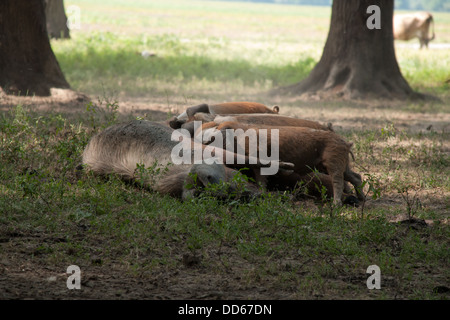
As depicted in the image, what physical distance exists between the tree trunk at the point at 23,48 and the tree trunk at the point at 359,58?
5.81 m

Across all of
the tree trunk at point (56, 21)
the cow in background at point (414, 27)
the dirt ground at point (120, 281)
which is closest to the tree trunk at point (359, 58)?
the dirt ground at point (120, 281)

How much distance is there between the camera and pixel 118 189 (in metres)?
5.84

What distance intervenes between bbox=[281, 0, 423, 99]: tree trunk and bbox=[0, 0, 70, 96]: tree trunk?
581 cm

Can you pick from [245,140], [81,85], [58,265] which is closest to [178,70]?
[81,85]

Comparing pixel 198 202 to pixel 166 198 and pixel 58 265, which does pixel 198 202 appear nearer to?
pixel 166 198

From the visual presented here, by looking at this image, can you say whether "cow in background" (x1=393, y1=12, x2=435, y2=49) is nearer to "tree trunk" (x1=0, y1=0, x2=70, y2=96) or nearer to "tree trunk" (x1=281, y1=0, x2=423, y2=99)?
"tree trunk" (x1=281, y1=0, x2=423, y2=99)

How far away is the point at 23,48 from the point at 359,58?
683cm

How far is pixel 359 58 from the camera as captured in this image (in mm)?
12945

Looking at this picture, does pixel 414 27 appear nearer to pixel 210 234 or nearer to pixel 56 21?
pixel 56 21

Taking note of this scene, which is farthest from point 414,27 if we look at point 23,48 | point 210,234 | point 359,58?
point 210,234

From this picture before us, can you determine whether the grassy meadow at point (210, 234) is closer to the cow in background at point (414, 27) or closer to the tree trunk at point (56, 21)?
the tree trunk at point (56, 21)

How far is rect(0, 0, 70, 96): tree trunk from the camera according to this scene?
1049 cm

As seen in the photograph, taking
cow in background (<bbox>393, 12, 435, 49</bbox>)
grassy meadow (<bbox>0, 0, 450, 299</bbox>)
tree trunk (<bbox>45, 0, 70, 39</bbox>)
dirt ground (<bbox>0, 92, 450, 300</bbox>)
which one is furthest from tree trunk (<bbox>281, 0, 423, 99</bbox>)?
cow in background (<bbox>393, 12, 435, 49</bbox>)

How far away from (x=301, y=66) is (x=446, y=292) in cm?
1395
